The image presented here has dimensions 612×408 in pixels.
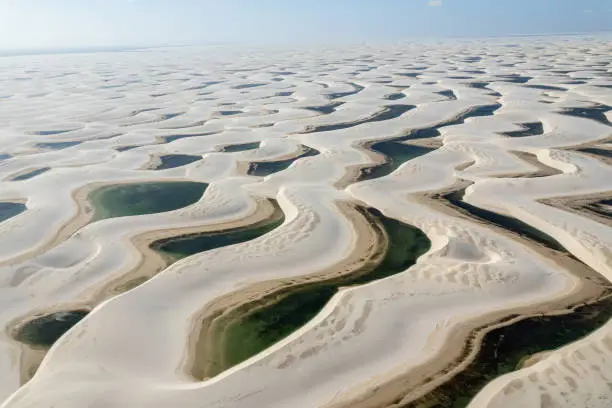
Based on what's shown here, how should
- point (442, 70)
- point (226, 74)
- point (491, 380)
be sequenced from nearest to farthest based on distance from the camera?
point (491, 380) → point (442, 70) → point (226, 74)

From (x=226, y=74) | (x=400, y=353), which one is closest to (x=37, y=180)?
(x=400, y=353)

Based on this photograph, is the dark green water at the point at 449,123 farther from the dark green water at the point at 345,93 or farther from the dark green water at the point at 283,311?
the dark green water at the point at 283,311

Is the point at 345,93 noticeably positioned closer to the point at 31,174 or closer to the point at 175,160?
the point at 175,160

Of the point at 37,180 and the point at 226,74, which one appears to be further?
the point at 226,74

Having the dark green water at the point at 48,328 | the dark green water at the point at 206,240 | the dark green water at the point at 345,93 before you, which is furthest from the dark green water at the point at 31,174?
the dark green water at the point at 345,93

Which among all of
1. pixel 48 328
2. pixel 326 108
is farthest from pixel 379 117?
pixel 48 328

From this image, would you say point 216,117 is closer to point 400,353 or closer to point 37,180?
point 37,180
